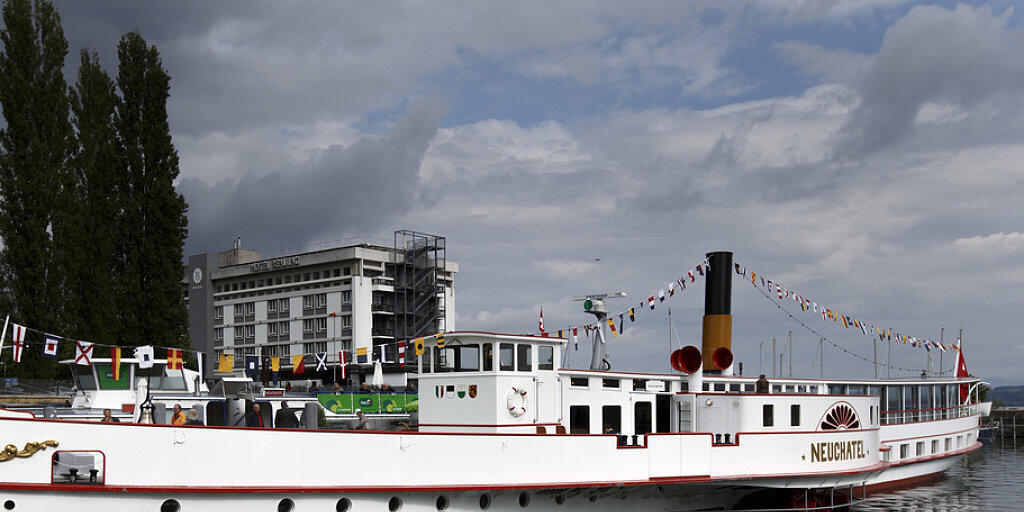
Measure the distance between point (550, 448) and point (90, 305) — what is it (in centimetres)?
2873

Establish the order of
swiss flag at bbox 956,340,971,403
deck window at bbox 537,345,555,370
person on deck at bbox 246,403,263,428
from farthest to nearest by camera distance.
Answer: swiss flag at bbox 956,340,971,403 → deck window at bbox 537,345,555,370 → person on deck at bbox 246,403,263,428

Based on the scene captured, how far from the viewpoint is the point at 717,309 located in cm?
2483

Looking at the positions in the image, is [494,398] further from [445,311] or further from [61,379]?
[445,311]

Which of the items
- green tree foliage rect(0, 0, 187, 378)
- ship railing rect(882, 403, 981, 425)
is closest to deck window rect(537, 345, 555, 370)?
ship railing rect(882, 403, 981, 425)

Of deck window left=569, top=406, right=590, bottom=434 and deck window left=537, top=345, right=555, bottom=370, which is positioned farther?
deck window left=569, top=406, right=590, bottom=434

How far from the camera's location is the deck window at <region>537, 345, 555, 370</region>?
1902cm

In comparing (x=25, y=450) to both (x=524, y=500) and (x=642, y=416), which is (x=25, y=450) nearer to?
(x=524, y=500)

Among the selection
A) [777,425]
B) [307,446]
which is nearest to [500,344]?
[307,446]

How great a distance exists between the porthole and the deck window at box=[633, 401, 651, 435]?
3500 mm

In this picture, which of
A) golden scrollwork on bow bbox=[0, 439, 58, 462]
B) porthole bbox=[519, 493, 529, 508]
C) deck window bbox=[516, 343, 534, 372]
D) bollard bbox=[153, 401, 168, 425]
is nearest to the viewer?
golden scrollwork on bow bbox=[0, 439, 58, 462]

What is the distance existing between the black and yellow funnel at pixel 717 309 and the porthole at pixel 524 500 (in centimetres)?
813

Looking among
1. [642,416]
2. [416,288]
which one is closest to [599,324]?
[642,416]

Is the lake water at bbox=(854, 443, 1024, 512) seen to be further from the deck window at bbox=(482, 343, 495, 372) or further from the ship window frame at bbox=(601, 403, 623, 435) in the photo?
the deck window at bbox=(482, 343, 495, 372)

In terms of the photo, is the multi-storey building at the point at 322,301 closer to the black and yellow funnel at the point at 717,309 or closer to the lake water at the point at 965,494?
the lake water at the point at 965,494
